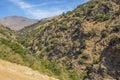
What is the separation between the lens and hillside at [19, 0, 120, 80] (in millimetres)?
80644

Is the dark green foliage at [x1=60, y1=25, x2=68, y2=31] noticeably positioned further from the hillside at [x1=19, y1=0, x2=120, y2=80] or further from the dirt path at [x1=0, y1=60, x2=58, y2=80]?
the dirt path at [x1=0, y1=60, x2=58, y2=80]

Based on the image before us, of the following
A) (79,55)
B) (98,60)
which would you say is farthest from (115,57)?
(79,55)

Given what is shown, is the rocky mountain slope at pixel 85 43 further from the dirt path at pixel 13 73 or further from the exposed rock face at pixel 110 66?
the dirt path at pixel 13 73

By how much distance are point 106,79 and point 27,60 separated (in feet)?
101

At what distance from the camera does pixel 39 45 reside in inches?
4604

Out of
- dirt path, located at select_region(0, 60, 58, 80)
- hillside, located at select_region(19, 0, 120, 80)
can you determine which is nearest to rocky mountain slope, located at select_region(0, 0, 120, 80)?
hillside, located at select_region(19, 0, 120, 80)

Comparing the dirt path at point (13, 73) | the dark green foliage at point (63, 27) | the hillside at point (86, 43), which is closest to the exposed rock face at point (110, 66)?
Answer: the hillside at point (86, 43)

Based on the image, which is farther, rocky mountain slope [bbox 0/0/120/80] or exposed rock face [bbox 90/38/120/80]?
rocky mountain slope [bbox 0/0/120/80]

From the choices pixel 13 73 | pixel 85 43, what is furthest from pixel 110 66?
pixel 13 73

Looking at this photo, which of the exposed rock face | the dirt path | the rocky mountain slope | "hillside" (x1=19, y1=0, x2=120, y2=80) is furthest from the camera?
"hillside" (x1=19, y1=0, x2=120, y2=80)

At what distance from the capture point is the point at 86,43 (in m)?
95.9

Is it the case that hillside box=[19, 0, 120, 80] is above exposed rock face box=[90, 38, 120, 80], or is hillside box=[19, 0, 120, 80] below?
above

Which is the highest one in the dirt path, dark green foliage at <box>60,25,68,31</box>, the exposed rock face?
dark green foliage at <box>60,25,68,31</box>

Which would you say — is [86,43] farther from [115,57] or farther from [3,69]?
[3,69]
